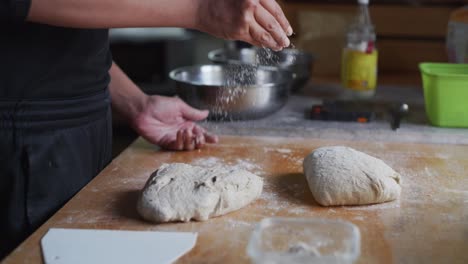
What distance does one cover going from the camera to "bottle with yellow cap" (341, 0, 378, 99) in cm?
210

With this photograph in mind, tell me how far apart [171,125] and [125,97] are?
0.15m

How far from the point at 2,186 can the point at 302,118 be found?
Result: 0.92 m

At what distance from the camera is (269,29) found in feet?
4.19

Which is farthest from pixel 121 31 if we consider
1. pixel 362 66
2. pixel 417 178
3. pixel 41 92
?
pixel 417 178

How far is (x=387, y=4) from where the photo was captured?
284 centimetres

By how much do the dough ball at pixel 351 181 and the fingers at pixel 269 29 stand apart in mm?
281

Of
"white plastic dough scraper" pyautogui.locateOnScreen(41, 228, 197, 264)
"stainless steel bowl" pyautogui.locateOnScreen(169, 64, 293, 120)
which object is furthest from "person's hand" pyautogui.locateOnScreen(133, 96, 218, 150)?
"white plastic dough scraper" pyautogui.locateOnScreen(41, 228, 197, 264)

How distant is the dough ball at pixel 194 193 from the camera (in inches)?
47.0

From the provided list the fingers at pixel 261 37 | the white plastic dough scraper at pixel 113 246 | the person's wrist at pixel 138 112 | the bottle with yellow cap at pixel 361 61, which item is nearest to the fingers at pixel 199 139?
the person's wrist at pixel 138 112

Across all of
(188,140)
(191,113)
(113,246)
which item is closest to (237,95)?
(191,113)

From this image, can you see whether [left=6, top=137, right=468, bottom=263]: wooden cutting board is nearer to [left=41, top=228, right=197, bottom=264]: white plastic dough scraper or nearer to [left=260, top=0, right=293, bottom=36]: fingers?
[left=41, top=228, right=197, bottom=264]: white plastic dough scraper

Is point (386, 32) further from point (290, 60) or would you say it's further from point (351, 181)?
point (351, 181)

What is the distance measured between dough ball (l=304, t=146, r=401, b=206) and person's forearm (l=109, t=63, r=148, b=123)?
559 millimetres

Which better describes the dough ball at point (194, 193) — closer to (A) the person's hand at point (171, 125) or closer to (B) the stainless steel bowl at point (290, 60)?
(A) the person's hand at point (171, 125)
